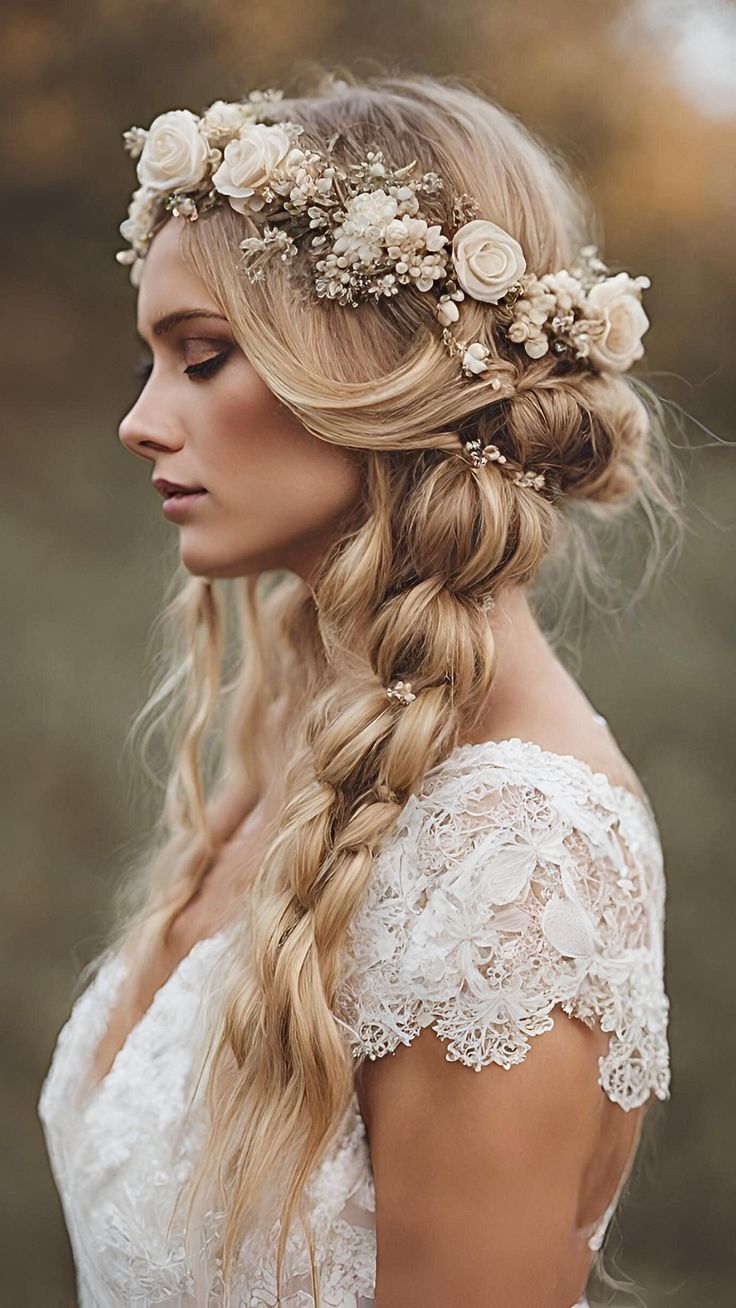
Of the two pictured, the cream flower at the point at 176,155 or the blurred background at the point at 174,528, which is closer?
the cream flower at the point at 176,155

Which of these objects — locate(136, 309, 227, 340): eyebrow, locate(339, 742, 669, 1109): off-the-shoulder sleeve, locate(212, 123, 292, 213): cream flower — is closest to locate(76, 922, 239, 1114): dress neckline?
locate(339, 742, 669, 1109): off-the-shoulder sleeve

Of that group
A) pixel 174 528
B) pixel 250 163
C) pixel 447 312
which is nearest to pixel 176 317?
pixel 250 163

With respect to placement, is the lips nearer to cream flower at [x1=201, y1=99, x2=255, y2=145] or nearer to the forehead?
the forehead

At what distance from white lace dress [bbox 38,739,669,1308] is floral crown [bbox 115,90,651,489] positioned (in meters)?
0.31

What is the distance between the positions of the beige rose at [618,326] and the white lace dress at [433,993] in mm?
391

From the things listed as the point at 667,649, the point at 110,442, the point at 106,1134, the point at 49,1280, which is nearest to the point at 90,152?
the point at 110,442

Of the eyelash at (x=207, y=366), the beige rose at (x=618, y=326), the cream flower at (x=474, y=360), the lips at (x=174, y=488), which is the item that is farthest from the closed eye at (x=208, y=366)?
the beige rose at (x=618, y=326)

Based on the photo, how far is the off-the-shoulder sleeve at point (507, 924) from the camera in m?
0.95

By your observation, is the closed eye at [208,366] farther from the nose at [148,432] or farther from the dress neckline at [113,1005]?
the dress neckline at [113,1005]

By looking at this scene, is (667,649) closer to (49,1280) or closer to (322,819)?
(322,819)

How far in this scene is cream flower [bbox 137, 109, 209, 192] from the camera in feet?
3.84

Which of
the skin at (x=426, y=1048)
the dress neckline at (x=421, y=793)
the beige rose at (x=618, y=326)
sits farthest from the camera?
the beige rose at (x=618, y=326)

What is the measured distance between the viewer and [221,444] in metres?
1.15

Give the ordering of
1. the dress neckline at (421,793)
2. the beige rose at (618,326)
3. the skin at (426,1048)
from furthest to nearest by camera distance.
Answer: the beige rose at (618,326), the dress neckline at (421,793), the skin at (426,1048)
